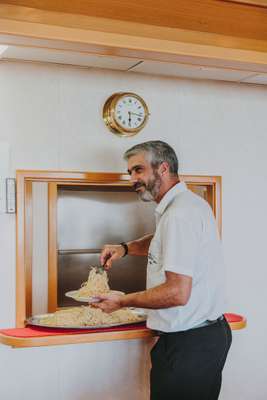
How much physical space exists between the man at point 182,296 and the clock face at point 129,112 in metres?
0.62

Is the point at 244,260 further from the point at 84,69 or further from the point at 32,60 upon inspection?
the point at 32,60

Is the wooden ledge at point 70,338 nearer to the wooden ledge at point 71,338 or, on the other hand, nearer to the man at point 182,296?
the wooden ledge at point 71,338

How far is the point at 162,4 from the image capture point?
3082 mm

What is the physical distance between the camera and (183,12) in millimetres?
3137

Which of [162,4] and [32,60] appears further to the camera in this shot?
[32,60]

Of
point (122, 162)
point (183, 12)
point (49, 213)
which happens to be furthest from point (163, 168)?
point (49, 213)

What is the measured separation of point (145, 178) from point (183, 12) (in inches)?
34.3

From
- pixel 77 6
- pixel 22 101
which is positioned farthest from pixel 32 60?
pixel 77 6

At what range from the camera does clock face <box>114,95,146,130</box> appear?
3.82 meters

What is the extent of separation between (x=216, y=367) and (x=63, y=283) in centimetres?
171

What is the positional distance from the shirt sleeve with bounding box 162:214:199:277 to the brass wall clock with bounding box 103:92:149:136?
985mm

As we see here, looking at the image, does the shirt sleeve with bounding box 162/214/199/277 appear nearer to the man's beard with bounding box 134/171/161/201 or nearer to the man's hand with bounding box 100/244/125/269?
the man's beard with bounding box 134/171/161/201

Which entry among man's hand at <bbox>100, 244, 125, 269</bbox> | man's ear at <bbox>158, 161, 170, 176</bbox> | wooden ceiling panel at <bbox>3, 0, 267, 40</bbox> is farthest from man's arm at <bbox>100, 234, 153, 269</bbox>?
wooden ceiling panel at <bbox>3, 0, 267, 40</bbox>

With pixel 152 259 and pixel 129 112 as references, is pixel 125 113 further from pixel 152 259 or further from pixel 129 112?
pixel 152 259
